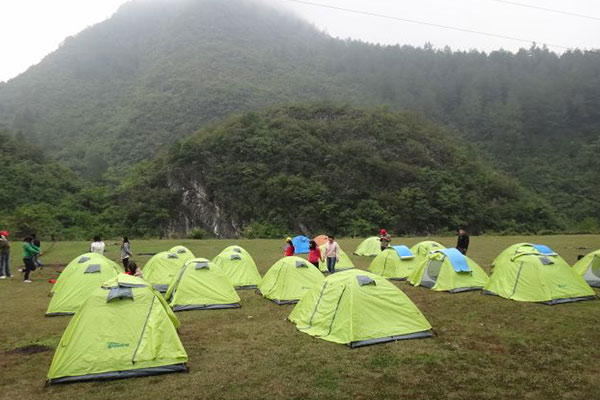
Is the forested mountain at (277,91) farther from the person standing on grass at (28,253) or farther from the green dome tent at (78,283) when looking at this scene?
the person standing on grass at (28,253)

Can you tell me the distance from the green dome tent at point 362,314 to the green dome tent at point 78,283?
6687 millimetres

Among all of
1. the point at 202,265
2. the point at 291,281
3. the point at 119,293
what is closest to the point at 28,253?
the point at 202,265

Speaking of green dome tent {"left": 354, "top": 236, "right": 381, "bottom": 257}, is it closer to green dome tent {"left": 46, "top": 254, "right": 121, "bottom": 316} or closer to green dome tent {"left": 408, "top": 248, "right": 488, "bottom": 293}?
green dome tent {"left": 408, "top": 248, "right": 488, "bottom": 293}

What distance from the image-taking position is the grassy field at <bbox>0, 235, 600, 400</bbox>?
6.90 meters

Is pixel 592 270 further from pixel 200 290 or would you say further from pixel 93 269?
pixel 93 269

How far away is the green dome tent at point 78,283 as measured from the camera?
12.1m

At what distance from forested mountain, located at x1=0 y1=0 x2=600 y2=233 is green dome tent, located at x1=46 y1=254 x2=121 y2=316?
5098 centimetres

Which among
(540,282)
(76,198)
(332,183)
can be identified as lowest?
(76,198)

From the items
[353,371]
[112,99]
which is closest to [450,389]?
[353,371]

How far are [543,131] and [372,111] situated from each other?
4143cm

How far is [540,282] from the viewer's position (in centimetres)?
1252

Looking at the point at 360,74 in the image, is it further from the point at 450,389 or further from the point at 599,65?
the point at 450,389

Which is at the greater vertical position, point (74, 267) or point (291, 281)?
point (74, 267)

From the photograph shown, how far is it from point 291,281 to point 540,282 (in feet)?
24.0
